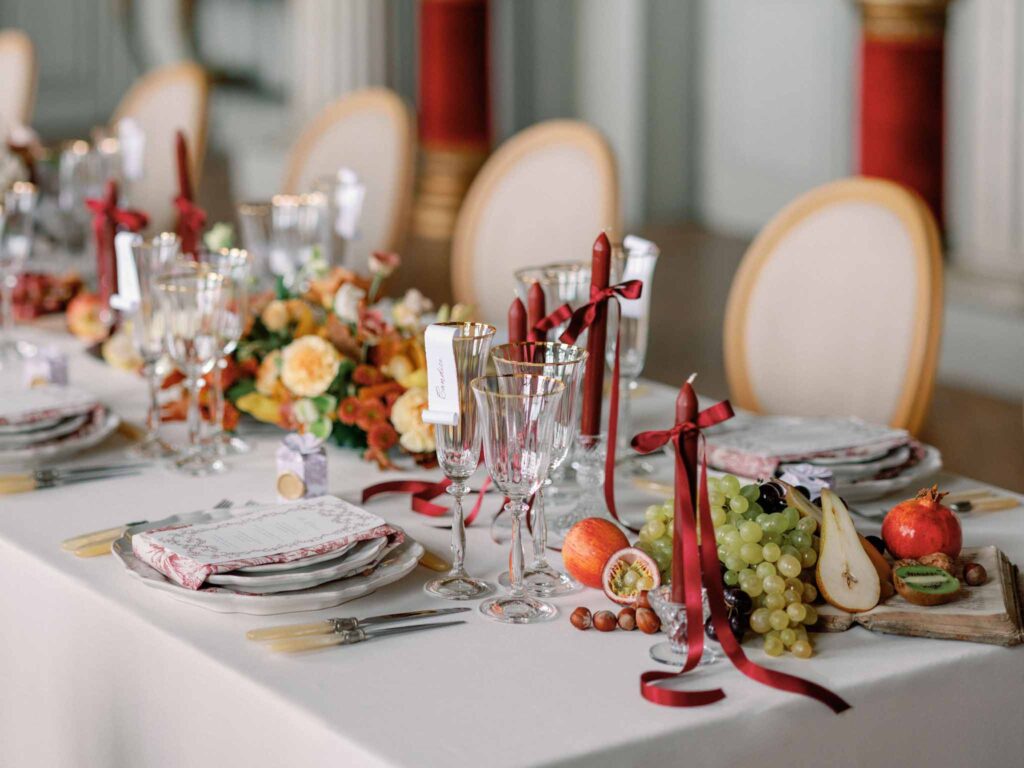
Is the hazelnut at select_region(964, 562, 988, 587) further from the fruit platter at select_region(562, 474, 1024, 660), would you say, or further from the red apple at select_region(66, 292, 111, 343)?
the red apple at select_region(66, 292, 111, 343)

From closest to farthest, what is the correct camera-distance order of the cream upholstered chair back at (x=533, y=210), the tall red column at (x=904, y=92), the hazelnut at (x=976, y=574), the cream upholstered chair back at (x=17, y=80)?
the hazelnut at (x=976, y=574)
the cream upholstered chair back at (x=533, y=210)
the tall red column at (x=904, y=92)
the cream upholstered chair back at (x=17, y=80)

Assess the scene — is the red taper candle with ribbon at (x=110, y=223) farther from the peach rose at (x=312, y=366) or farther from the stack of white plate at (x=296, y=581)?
A: the stack of white plate at (x=296, y=581)

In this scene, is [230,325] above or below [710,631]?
above

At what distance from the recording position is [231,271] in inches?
71.9

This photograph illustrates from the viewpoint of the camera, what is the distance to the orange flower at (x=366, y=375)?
1.81 metres

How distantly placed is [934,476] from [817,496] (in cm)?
37

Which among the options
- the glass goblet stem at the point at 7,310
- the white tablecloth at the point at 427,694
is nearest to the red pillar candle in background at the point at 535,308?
the white tablecloth at the point at 427,694

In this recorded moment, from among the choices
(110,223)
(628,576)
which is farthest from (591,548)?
(110,223)

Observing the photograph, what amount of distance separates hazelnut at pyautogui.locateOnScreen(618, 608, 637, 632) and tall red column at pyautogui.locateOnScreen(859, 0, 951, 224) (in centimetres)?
366

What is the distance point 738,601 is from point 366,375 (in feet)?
2.37

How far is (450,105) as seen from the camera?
664 centimetres

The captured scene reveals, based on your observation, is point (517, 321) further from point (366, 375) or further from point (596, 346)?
point (366, 375)

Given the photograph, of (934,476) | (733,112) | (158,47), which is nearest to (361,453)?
(934,476)

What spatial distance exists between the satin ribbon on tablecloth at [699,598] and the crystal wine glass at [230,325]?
29.3 inches
